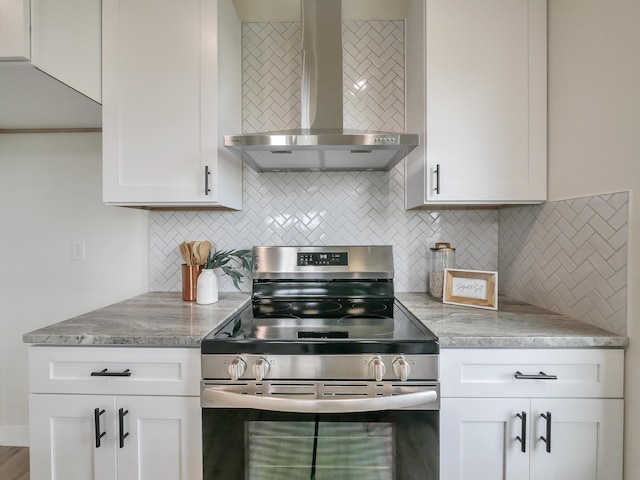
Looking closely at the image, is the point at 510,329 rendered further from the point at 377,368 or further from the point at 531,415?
the point at 377,368

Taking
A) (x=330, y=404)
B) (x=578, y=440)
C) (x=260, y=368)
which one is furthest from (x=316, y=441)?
(x=578, y=440)

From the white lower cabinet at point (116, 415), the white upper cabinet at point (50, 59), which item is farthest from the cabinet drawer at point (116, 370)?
the white upper cabinet at point (50, 59)

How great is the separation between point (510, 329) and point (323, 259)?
0.88 m

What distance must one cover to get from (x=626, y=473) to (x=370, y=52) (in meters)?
2.09

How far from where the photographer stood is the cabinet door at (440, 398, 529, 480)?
106 centimetres

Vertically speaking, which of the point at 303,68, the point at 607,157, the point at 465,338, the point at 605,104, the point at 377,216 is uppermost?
the point at 303,68

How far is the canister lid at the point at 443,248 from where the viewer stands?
1.66 m

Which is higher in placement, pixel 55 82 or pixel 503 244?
pixel 55 82

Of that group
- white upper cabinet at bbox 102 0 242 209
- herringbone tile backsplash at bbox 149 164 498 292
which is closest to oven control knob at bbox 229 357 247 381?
white upper cabinet at bbox 102 0 242 209

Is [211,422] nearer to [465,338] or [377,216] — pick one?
[465,338]

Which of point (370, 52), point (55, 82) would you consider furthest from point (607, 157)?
point (55, 82)

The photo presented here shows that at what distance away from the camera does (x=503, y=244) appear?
1.74 m

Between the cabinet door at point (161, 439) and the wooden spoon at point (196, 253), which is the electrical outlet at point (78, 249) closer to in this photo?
the wooden spoon at point (196, 253)

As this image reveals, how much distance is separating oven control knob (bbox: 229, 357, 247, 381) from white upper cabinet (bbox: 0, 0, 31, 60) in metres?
1.25
